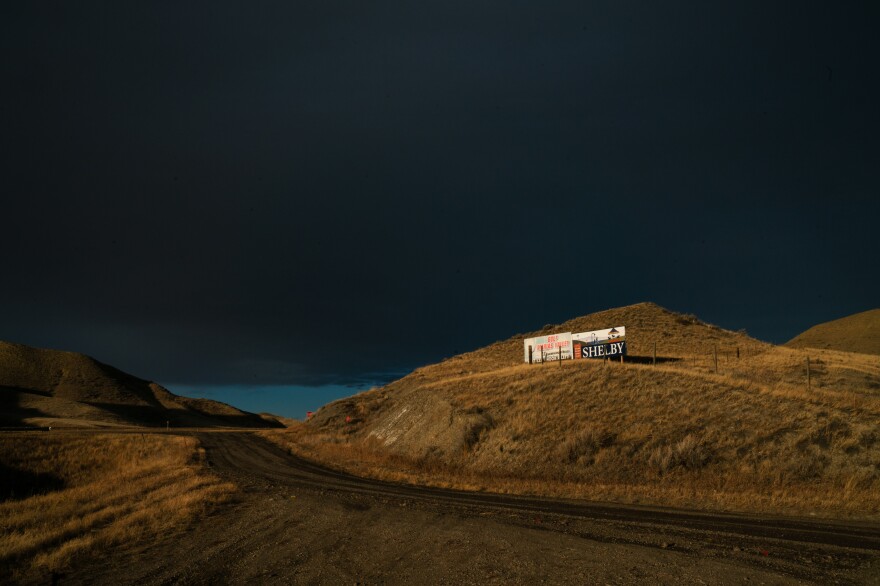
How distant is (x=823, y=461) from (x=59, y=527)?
1122 inches

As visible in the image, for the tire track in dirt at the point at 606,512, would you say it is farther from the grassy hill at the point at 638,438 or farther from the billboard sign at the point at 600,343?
the billboard sign at the point at 600,343

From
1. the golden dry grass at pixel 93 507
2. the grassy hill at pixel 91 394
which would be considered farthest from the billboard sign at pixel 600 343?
the grassy hill at pixel 91 394

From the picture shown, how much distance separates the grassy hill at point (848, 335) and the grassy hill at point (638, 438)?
90853 millimetres

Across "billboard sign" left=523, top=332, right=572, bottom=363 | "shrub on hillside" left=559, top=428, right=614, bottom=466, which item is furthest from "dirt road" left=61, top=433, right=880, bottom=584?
"billboard sign" left=523, top=332, right=572, bottom=363

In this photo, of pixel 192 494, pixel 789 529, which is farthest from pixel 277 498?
pixel 789 529

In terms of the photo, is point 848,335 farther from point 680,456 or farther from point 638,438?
point 680,456

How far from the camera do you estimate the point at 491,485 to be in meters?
21.7

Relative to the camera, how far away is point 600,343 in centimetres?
4728

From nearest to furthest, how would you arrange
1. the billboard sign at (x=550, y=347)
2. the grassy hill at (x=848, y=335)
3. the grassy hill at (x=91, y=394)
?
the billboard sign at (x=550, y=347), the grassy hill at (x=91, y=394), the grassy hill at (x=848, y=335)

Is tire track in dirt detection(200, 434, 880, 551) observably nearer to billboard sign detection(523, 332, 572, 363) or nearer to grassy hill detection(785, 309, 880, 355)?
billboard sign detection(523, 332, 572, 363)

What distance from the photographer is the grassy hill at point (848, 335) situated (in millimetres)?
112812

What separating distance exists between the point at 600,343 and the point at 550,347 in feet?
18.4

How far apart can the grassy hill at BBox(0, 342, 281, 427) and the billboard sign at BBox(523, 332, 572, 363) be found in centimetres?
6592

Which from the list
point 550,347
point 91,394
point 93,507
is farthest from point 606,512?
point 91,394
